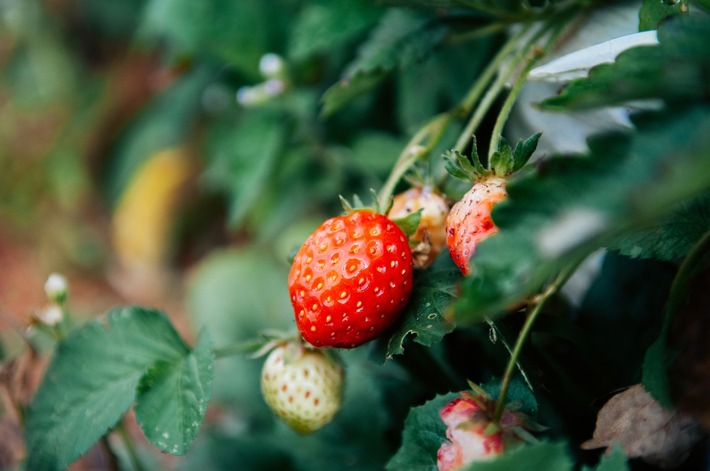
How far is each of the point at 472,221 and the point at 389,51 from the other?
0.35 metres

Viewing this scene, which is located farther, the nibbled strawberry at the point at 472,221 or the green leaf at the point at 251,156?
the green leaf at the point at 251,156

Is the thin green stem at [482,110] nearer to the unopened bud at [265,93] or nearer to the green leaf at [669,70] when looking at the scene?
the green leaf at [669,70]

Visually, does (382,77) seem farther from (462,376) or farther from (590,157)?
(590,157)

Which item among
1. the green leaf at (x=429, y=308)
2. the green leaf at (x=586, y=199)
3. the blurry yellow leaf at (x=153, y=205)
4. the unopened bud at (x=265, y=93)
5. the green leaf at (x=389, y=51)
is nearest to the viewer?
the green leaf at (x=586, y=199)

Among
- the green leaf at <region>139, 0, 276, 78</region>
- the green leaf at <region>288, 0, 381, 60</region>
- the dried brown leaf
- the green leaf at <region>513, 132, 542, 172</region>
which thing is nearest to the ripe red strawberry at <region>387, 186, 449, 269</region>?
the green leaf at <region>513, 132, 542, 172</region>

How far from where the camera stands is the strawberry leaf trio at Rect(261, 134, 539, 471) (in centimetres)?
50

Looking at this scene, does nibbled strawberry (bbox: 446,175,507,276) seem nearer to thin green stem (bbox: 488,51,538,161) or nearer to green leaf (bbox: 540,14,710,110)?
thin green stem (bbox: 488,51,538,161)

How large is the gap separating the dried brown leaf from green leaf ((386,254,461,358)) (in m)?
0.15

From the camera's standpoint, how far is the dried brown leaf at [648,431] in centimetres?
51

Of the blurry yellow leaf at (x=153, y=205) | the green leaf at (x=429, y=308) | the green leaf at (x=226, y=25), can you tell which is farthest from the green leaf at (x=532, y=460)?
the blurry yellow leaf at (x=153, y=205)

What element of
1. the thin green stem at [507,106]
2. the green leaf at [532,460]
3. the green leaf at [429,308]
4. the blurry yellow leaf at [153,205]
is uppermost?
the thin green stem at [507,106]

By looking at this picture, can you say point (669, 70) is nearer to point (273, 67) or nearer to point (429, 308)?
point (429, 308)

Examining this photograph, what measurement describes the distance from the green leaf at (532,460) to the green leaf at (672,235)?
7.4 inches

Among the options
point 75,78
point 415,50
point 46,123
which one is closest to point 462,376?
point 415,50
